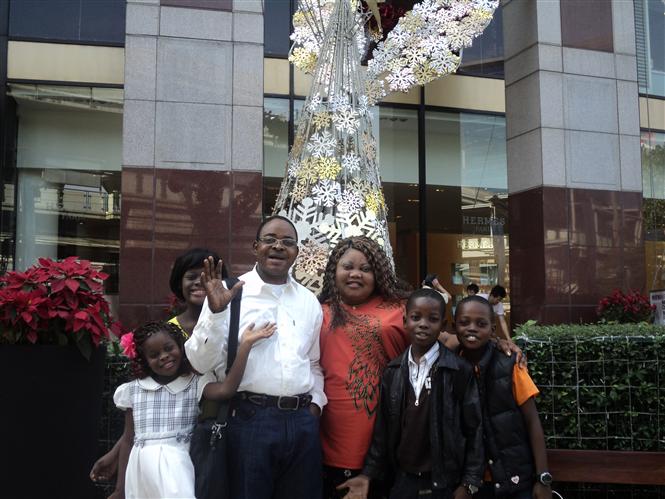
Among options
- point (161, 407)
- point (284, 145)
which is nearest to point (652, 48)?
point (284, 145)

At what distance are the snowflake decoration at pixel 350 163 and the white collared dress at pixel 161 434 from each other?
2053 mm

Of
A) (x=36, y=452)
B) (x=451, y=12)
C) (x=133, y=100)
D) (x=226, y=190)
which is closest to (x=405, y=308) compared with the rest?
(x=36, y=452)

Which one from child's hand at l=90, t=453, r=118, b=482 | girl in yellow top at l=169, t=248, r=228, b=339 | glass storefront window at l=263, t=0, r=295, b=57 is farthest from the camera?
glass storefront window at l=263, t=0, r=295, b=57

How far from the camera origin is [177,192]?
27.2ft

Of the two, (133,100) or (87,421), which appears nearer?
(87,421)

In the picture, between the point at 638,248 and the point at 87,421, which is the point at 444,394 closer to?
the point at 87,421

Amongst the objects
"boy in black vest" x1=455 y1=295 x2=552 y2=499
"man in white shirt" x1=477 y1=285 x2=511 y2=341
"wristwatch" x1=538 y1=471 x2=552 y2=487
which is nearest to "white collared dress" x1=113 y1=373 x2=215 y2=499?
"boy in black vest" x1=455 y1=295 x2=552 y2=499

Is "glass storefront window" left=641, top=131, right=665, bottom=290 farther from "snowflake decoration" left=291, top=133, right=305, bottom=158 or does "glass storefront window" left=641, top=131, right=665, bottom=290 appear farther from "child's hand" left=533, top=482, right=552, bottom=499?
"child's hand" left=533, top=482, right=552, bottom=499

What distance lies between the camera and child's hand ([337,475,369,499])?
3.13m

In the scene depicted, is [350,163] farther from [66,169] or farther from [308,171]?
[66,169]

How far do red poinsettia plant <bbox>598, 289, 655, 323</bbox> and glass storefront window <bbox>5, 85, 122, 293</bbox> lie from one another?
7.23 metres

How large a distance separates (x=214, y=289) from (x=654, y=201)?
37.1ft

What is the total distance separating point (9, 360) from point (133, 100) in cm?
537

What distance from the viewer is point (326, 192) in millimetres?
4688
